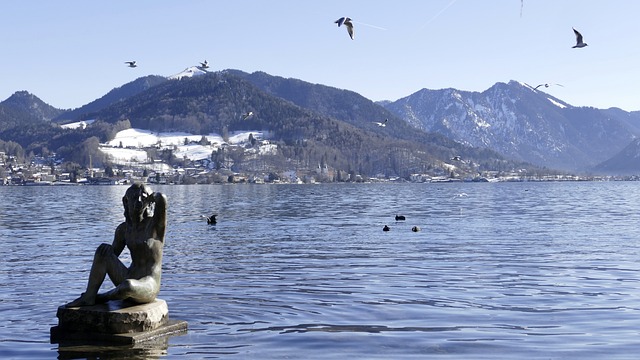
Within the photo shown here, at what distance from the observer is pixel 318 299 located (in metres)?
27.6

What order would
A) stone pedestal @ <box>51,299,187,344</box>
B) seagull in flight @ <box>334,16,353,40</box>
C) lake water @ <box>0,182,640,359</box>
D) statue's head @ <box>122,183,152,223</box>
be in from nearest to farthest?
stone pedestal @ <box>51,299,187,344</box>
statue's head @ <box>122,183,152,223</box>
lake water @ <box>0,182,640,359</box>
seagull in flight @ <box>334,16,353,40</box>

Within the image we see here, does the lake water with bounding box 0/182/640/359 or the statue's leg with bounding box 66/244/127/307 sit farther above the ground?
the statue's leg with bounding box 66/244/127/307

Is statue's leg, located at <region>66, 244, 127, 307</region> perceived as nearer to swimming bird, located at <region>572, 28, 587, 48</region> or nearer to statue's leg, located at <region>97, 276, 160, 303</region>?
statue's leg, located at <region>97, 276, 160, 303</region>

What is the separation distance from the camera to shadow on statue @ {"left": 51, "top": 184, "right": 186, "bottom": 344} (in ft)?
60.7

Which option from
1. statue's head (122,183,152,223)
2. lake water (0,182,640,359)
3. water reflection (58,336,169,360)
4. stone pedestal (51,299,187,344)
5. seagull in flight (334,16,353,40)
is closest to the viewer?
water reflection (58,336,169,360)

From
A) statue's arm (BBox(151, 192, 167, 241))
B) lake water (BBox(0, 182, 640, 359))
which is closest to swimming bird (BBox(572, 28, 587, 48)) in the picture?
lake water (BBox(0, 182, 640, 359))

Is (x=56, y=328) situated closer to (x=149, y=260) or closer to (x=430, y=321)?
(x=149, y=260)

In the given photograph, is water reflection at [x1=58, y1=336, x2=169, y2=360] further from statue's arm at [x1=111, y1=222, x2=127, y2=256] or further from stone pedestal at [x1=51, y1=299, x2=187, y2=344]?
statue's arm at [x1=111, y1=222, x2=127, y2=256]

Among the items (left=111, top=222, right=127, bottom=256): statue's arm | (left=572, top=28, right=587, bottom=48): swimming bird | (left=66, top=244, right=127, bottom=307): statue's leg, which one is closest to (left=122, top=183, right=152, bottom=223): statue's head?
(left=111, top=222, right=127, bottom=256): statue's arm

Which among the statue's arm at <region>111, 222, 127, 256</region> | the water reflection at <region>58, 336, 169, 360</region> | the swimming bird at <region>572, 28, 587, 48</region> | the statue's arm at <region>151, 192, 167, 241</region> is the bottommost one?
the water reflection at <region>58, 336, 169, 360</region>

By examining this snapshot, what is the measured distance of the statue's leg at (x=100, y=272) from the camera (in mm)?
18938

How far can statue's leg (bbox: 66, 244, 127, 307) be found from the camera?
18938mm

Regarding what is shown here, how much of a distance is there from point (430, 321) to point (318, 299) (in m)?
5.22

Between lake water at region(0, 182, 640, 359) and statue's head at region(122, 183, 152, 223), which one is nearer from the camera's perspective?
statue's head at region(122, 183, 152, 223)
